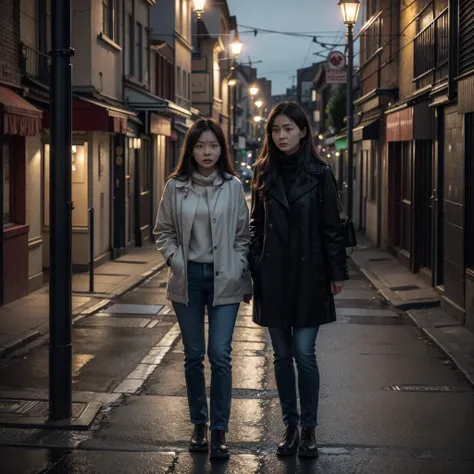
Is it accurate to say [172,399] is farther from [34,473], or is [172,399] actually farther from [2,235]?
[2,235]

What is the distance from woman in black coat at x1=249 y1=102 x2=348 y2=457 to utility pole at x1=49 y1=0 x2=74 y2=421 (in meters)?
1.51

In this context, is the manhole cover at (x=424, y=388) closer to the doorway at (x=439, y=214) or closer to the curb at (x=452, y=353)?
the curb at (x=452, y=353)

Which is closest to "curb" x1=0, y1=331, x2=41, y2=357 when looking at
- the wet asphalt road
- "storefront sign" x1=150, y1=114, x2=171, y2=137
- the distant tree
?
the wet asphalt road

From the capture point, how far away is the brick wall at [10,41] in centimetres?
1339

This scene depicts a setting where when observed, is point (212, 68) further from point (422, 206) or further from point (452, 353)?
point (452, 353)

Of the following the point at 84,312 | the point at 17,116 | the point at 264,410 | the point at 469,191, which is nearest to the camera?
the point at 264,410

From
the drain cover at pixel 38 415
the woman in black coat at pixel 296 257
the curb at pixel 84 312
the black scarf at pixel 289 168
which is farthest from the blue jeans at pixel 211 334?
the curb at pixel 84 312

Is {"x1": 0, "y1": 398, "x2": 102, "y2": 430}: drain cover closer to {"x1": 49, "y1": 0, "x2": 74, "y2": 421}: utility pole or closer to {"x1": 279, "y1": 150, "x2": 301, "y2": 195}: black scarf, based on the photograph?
{"x1": 49, "y1": 0, "x2": 74, "y2": 421}: utility pole

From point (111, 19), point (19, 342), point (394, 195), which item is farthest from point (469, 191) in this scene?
point (111, 19)

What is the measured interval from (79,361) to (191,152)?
3.93 m

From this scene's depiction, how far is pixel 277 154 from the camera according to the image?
20.1ft

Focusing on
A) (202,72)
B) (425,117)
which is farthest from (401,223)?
(202,72)

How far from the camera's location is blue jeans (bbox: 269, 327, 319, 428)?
5.99 meters

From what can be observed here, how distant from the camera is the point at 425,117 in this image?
51.6ft
